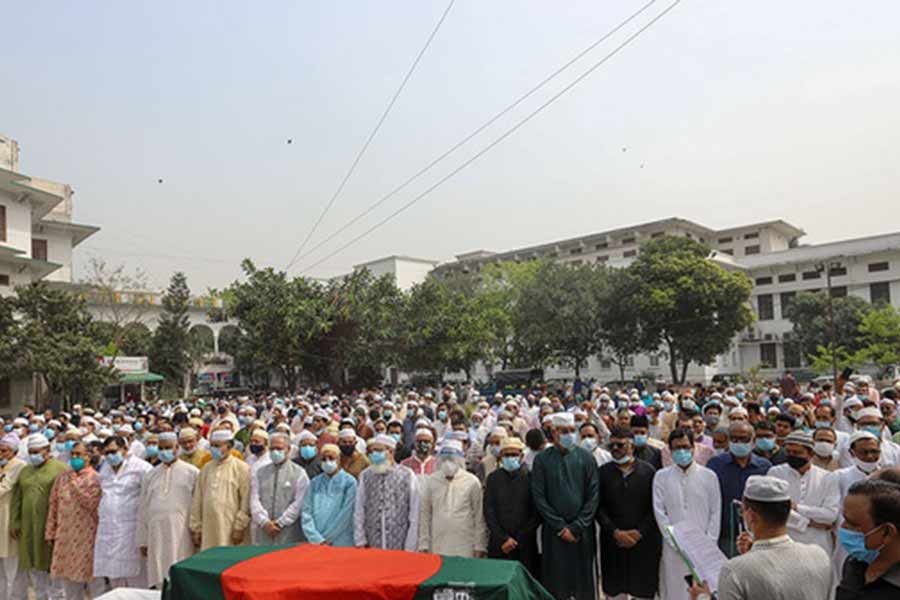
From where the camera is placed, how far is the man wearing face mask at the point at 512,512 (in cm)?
569

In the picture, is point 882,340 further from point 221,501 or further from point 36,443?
point 36,443

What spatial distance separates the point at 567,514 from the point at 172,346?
45377 mm

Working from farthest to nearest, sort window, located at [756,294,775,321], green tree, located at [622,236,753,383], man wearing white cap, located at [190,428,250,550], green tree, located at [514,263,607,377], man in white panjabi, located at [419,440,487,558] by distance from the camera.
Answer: window, located at [756,294,775,321], green tree, located at [514,263,607,377], green tree, located at [622,236,753,383], man wearing white cap, located at [190,428,250,550], man in white panjabi, located at [419,440,487,558]

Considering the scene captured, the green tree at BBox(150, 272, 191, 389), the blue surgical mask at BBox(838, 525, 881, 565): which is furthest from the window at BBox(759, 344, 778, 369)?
the blue surgical mask at BBox(838, 525, 881, 565)

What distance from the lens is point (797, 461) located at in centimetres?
518

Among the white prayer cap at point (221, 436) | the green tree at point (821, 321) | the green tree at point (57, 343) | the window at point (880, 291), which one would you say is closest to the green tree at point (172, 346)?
the green tree at point (57, 343)

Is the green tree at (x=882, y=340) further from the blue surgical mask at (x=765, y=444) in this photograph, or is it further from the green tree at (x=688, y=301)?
the blue surgical mask at (x=765, y=444)

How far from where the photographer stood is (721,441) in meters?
6.83

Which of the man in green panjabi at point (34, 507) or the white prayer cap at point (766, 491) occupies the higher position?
the white prayer cap at point (766, 491)

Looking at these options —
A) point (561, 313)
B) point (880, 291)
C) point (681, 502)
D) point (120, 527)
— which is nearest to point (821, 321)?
point (880, 291)

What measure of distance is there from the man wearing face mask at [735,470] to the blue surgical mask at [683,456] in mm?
338

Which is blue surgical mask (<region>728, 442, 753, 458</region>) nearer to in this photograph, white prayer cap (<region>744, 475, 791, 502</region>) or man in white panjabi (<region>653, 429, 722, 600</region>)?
man in white panjabi (<region>653, 429, 722, 600</region>)

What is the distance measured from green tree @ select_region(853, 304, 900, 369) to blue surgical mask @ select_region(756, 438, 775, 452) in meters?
29.4

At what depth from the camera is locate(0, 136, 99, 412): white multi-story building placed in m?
25.5
